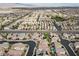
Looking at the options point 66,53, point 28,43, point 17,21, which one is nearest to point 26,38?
point 28,43

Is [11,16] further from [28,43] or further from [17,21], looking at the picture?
[28,43]

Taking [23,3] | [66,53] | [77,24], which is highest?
[23,3]

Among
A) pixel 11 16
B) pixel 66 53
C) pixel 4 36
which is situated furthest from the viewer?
pixel 11 16

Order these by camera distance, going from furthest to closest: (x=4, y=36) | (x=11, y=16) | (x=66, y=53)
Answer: (x=11, y=16), (x=4, y=36), (x=66, y=53)

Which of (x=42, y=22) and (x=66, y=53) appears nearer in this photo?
(x=66, y=53)

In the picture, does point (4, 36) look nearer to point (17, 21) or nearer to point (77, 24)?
point (17, 21)

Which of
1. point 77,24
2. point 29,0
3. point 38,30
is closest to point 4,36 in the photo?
point 38,30

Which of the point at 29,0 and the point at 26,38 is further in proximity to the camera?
the point at 29,0

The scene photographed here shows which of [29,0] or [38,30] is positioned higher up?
[29,0]

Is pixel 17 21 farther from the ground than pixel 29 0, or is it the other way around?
pixel 29 0
